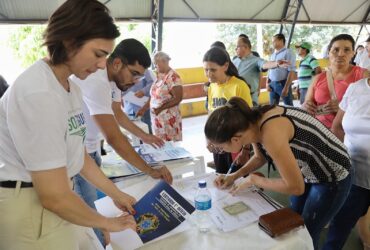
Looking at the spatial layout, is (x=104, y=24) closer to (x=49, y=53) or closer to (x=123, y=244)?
(x=49, y=53)

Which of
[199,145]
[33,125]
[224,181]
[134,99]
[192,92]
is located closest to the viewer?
[33,125]

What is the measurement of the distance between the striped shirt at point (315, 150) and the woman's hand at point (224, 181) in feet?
0.99

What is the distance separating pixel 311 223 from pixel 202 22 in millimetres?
5130

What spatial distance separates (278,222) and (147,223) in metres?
0.45

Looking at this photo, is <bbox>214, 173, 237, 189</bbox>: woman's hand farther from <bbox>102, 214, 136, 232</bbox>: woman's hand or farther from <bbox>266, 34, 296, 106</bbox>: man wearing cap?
<bbox>266, 34, 296, 106</bbox>: man wearing cap

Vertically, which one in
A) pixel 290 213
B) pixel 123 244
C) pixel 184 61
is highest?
pixel 290 213

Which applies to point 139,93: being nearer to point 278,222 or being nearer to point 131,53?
point 131,53

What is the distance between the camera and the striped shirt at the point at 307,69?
4.24m

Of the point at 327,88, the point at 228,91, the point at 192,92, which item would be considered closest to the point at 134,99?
the point at 228,91

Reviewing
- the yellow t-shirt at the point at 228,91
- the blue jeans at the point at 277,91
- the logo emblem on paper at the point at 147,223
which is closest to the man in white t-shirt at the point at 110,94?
the logo emblem on paper at the point at 147,223

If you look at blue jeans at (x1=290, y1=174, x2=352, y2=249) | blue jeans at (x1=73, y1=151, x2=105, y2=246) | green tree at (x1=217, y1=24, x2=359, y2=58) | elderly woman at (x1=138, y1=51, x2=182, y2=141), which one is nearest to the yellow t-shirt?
elderly woman at (x1=138, y1=51, x2=182, y2=141)

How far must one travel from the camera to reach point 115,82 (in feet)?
4.61

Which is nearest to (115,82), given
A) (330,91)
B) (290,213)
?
(290,213)

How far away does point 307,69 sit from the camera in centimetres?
430
